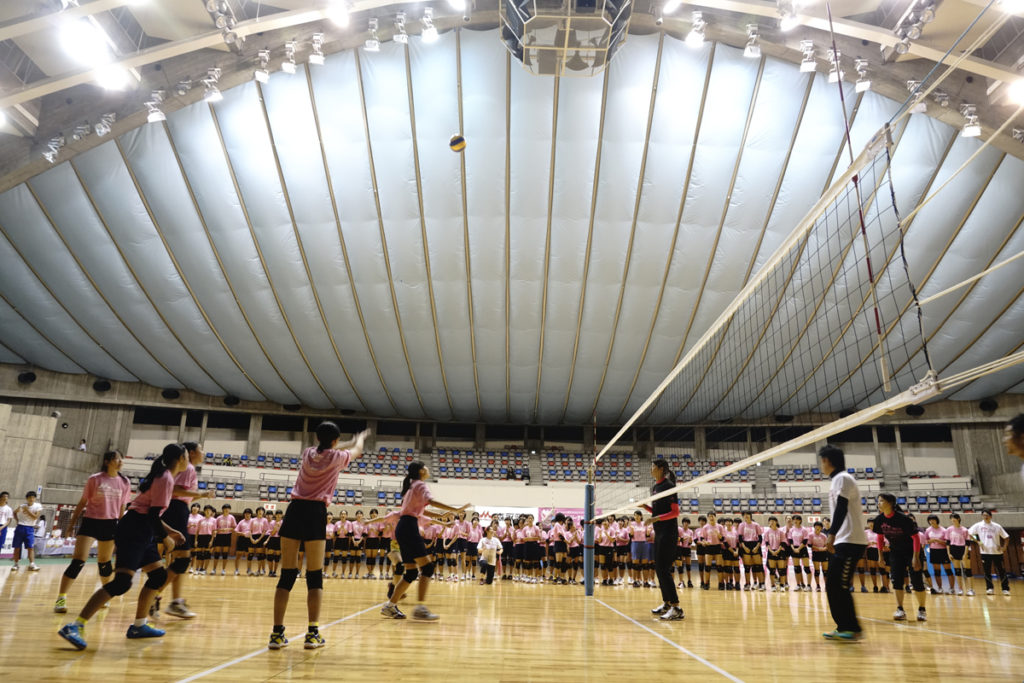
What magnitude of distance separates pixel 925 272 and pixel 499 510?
2001 cm

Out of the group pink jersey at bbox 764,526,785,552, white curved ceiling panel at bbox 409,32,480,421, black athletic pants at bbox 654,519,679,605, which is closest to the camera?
black athletic pants at bbox 654,519,679,605

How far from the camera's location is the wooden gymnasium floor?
149 inches

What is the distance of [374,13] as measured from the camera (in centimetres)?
1459

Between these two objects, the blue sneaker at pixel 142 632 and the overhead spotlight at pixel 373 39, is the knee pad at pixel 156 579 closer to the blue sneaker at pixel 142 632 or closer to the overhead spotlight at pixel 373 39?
the blue sneaker at pixel 142 632

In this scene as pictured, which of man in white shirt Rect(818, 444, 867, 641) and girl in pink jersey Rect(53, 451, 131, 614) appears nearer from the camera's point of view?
man in white shirt Rect(818, 444, 867, 641)

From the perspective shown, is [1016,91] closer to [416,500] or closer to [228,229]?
[416,500]

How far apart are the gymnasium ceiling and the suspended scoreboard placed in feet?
8.61

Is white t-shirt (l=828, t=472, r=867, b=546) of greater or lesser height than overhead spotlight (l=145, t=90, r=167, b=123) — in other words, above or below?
below

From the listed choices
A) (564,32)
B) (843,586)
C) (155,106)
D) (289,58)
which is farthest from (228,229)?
(843,586)

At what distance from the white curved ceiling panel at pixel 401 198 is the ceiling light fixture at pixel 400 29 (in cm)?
223

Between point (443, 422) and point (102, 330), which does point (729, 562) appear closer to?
point (443, 422)

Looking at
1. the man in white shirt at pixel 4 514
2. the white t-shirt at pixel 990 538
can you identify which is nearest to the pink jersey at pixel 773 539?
the white t-shirt at pixel 990 538

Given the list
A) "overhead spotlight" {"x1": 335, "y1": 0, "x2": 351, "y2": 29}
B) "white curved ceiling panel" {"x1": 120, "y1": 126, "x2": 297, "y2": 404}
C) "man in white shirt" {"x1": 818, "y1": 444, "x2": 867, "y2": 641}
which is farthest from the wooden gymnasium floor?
"white curved ceiling panel" {"x1": 120, "y1": 126, "x2": 297, "y2": 404}

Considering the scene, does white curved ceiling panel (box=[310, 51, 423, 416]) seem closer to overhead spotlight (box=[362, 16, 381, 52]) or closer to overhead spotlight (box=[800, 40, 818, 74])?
overhead spotlight (box=[362, 16, 381, 52])
